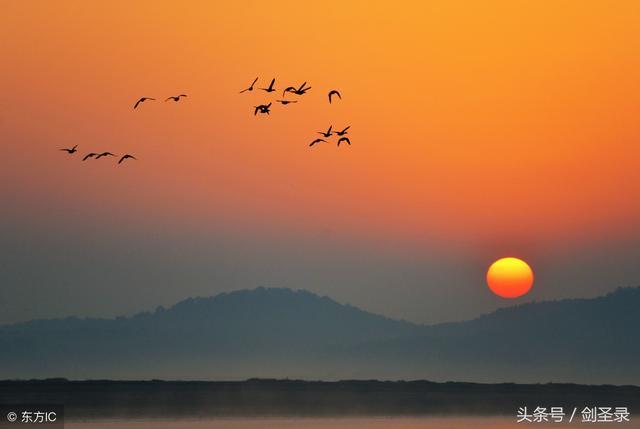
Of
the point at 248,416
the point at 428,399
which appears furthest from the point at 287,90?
the point at 428,399

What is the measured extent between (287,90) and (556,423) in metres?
50.9

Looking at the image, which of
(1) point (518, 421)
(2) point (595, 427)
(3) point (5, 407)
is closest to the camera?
(2) point (595, 427)

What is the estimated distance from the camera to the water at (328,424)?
99438 mm

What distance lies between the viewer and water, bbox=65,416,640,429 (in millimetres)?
99438

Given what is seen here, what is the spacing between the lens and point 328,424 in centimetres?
10388

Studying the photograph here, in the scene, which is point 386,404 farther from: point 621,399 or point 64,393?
point 64,393

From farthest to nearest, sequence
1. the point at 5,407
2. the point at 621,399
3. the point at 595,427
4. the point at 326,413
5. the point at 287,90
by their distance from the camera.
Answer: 1. the point at 621,399
2. the point at 5,407
3. the point at 326,413
4. the point at 595,427
5. the point at 287,90

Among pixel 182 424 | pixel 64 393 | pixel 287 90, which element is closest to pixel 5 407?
pixel 64 393

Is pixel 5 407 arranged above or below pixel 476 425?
above

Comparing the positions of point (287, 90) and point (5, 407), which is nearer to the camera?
point (287, 90)

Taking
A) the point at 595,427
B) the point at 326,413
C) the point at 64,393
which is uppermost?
the point at 64,393

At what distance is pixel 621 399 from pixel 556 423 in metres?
59.9

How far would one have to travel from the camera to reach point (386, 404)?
147250 mm

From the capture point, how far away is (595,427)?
97.8 meters
